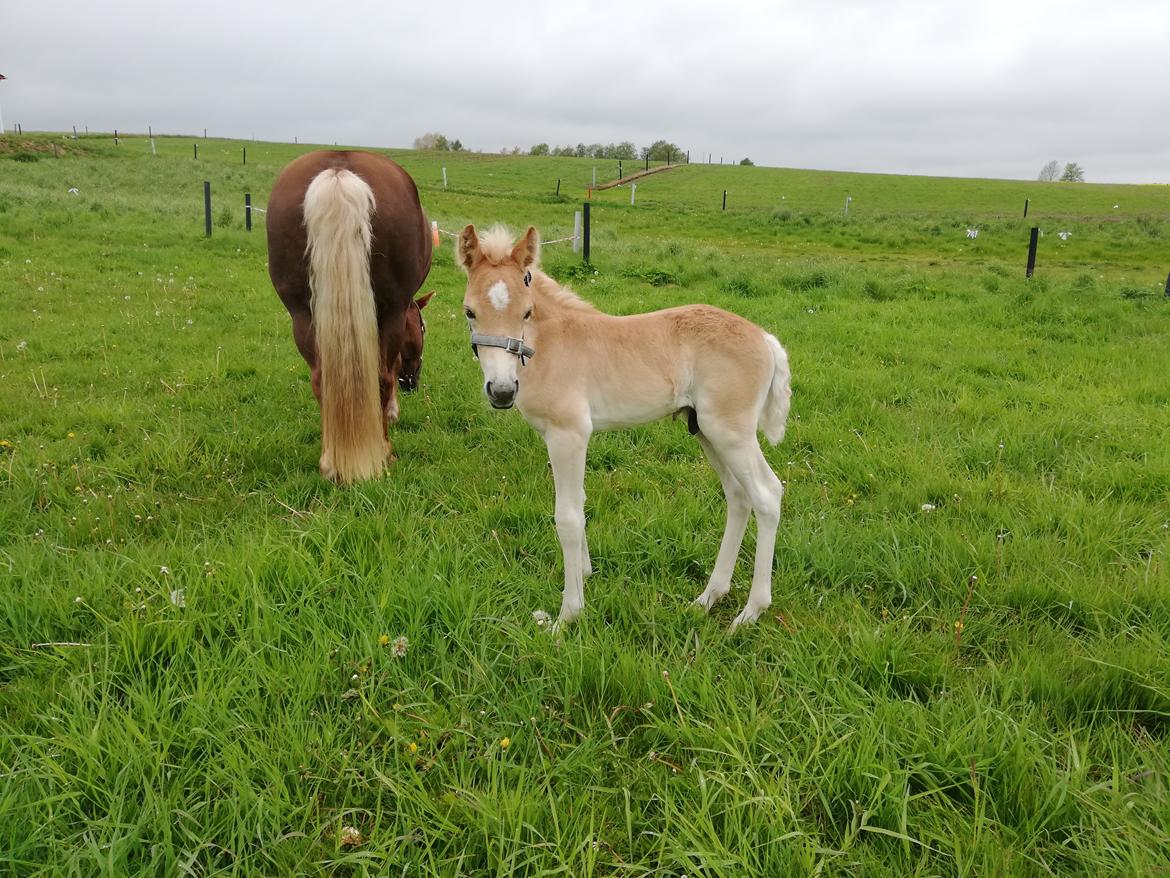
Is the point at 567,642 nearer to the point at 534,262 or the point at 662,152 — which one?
the point at 534,262

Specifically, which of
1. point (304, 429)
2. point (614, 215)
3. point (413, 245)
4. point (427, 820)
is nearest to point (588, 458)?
point (413, 245)

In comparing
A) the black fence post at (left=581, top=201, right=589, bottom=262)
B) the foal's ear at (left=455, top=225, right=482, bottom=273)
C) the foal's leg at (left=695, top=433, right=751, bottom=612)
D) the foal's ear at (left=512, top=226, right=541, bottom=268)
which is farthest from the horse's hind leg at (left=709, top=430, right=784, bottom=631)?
the black fence post at (left=581, top=201, right=589, bottom=262)

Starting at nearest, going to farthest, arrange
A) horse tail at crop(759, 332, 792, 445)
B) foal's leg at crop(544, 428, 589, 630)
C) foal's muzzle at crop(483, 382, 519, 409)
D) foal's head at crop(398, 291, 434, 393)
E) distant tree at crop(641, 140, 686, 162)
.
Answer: foal's muzzle at crop(483, 382, 519, 409)
foal's leg at crop(544, 428, 589, 630)
horse tail at crop(759, 332, 792, 445)
foal's head at crop(398, 291, 434, 393)
distant tree at crop(641, 140, 686, 162)

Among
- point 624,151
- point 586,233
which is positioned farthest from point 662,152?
point 586,233

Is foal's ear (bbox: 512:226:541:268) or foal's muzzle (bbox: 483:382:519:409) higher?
foal's ear (bbox: 512:226:541:268)

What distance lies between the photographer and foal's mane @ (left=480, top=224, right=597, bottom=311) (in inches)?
112

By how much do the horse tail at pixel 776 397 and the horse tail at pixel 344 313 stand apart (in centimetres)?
253

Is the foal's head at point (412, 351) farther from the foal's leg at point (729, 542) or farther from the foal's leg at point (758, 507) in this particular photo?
the foal's leg at point (758, 507)

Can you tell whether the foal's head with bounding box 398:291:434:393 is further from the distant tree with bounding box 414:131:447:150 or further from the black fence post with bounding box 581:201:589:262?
the distant tree with bounding box 414:131:447:150

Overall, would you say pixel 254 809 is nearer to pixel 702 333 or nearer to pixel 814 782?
pixel 814 782

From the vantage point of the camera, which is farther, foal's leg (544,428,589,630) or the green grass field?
foal's leg (544,428,589,630)

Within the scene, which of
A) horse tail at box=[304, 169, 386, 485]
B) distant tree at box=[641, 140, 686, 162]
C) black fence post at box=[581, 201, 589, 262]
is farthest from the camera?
distant tree at box=[641, 140, 686, 162]

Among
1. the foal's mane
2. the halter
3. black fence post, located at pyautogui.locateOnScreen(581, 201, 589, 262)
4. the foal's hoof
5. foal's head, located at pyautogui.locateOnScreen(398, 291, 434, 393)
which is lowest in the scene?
the foal's hoof

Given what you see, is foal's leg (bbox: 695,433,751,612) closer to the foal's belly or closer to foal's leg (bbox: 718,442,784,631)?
foal's leg (bbox: 718,442,784,631)
